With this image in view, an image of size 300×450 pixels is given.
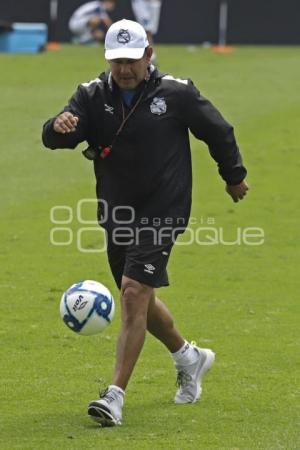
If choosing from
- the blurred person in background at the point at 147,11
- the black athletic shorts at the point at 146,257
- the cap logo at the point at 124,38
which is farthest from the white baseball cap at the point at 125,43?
the blurred person in background at the point at 147,11

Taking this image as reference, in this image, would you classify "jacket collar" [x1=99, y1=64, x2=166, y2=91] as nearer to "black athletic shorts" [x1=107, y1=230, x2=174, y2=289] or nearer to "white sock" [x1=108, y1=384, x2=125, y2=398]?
"black athletic shorts" [x1=107, y1=230, x2=174, y2=289]

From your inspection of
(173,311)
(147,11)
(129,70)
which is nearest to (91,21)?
(147,11)

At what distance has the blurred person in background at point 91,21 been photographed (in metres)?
42.7

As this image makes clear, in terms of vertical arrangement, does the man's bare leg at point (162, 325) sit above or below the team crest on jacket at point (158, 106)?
below

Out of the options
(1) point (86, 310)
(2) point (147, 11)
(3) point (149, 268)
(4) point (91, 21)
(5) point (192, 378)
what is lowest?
(4) point (91, 21)

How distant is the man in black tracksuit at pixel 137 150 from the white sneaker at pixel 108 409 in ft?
0.46

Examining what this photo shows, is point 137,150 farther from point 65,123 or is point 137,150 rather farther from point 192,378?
point 192,378

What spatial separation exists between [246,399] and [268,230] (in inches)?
285


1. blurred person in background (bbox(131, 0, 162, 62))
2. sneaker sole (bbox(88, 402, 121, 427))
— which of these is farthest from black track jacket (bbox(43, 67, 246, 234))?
blurred person in background (bbox(131, 0, 162, 62))

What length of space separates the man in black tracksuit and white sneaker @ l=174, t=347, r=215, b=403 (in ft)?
1.73

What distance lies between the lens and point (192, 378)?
332 inches

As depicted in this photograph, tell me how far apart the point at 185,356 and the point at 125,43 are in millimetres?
2039

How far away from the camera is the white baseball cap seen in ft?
25.6

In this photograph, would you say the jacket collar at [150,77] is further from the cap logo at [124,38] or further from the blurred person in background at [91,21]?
the blurred person in background at [91,21]
